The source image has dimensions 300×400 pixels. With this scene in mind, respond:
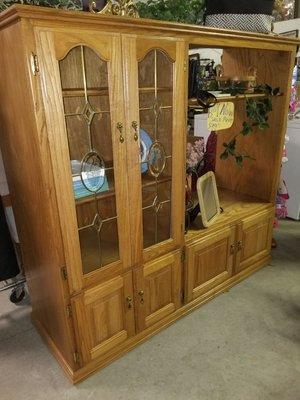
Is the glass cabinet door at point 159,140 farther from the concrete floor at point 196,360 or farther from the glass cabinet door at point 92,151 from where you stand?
the concrete floor at point 196,360

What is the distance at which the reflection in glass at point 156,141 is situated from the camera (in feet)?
4.75

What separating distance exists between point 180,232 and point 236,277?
805 mm

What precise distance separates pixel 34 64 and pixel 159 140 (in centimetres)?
70

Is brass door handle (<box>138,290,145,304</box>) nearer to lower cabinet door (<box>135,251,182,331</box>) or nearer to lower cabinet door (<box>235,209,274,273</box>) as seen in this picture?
lower cabinet door (<box>135,251,182,331</box>)

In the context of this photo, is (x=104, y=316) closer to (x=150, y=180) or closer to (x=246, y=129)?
(x=150, y=180)

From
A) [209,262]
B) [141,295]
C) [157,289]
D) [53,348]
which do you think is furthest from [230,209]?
[53,348]

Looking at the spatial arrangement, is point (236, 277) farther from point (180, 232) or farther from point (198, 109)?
point (198, 109)

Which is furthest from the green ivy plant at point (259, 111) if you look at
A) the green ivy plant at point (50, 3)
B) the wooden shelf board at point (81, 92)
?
the green ivy plant at point (50, 3)

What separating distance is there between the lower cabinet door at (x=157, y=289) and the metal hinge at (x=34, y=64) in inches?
41.1

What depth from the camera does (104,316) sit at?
5.18 ft

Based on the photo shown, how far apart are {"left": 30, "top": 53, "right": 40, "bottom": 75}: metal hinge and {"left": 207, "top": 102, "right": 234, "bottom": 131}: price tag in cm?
107

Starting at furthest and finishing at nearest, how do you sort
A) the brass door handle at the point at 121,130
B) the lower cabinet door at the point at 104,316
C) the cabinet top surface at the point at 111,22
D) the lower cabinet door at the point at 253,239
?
the lower cabinet door at the point at 253,239 → the lower cabinet door at the point at 104,316 → the brass door handle at the point at 121,130 → the cabinet top surface at the point at 111,22

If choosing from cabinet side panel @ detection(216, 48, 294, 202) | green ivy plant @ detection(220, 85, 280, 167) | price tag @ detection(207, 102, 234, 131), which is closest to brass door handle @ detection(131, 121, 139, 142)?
price tag @ detection(207, 102, 234, 131)

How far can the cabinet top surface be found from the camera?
102cm
